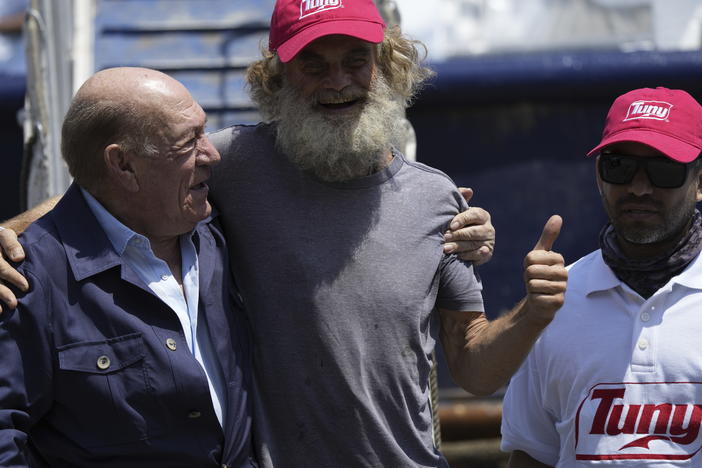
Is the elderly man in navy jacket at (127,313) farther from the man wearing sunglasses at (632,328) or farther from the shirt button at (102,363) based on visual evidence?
the man wearing sunglasses at (632,328)

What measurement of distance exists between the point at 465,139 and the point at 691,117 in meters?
2.43

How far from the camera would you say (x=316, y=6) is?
9.25ft

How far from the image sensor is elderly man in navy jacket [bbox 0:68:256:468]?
2.39 metres

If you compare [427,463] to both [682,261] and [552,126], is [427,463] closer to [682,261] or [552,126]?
[682,261]

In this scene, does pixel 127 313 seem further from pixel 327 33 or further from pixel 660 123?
pixel 660 123

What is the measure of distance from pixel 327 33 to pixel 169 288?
77 cm

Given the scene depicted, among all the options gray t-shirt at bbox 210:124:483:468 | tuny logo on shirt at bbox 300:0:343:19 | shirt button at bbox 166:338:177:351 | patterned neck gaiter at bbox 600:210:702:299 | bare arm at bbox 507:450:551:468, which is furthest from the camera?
bare arm at bbox 507:450:551:468

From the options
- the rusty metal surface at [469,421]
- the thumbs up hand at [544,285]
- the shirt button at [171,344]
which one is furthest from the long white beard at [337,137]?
the rusty metal surface at [469,421]

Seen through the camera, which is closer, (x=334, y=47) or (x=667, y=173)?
(x=334, y=47)

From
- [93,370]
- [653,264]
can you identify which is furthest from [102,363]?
[653,264]

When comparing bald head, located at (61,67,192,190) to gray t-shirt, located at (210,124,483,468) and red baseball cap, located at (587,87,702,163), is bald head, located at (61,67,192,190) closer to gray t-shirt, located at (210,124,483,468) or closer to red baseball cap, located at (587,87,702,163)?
gray t-shirt, located at (210,124,483,468)

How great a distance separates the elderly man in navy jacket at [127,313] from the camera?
2387 millimetres

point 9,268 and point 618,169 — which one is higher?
point 618,169

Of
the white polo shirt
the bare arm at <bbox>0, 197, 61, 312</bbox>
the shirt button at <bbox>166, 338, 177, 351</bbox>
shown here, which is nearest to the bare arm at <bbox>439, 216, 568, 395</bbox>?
the white polo shirt
